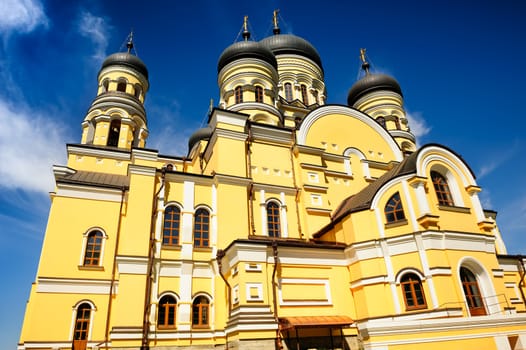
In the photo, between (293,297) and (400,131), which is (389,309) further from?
(400,131)

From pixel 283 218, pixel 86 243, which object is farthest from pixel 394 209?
pixel 86 243

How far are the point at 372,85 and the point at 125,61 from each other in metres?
18.0

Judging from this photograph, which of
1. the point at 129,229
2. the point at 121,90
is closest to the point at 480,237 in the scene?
the point at 129,229

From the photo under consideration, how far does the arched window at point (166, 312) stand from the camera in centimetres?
1226

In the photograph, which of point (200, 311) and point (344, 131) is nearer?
point (200, 311)

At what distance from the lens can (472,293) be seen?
12.6 meters

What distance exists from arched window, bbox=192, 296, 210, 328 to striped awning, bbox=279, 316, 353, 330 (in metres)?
2.91

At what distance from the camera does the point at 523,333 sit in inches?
437

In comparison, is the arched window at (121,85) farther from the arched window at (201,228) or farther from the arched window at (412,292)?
the arched window at (412,292)

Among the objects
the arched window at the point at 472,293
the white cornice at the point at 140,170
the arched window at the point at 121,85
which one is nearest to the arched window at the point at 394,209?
the arched window at the point at 472,293

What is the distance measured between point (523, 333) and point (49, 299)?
15.7 metres

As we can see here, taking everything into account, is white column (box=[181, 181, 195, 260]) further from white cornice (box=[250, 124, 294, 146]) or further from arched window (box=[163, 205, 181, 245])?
white cornice (box=[250, 124, 294, 146])

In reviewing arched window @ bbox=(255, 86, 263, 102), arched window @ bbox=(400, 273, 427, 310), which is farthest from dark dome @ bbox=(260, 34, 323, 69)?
arched window @ bbox=(400, 273, 427, 310)

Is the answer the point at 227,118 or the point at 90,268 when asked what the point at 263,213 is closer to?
the point at 227,118
